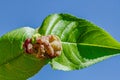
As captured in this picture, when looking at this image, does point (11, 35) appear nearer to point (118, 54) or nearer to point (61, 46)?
point (61, 46)

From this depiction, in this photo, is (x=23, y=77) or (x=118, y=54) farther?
(x=23, y=77)

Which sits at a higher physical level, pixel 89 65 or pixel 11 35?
pixel 11 35

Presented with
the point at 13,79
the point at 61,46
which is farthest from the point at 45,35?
the point at 13,79
